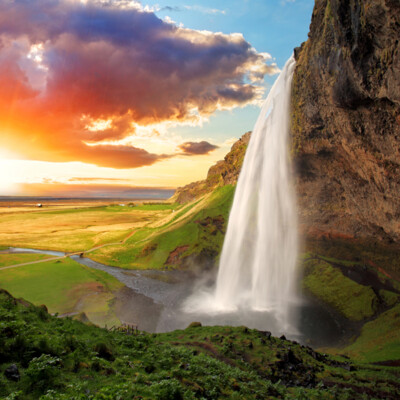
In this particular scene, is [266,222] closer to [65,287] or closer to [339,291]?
[339,291]

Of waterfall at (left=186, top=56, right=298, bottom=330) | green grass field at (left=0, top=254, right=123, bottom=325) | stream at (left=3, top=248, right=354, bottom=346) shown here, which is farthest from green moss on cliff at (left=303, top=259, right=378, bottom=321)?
green grass field at (left=0, top=254, right=123, bottom=325)

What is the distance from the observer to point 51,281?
1558 inches

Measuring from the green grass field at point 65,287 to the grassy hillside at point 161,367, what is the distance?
14907mm

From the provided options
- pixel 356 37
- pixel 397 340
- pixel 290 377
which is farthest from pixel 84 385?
pixel 397 340

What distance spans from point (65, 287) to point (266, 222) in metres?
31.7

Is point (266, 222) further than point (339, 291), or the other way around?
point (266, 222)

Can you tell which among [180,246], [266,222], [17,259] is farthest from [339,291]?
[17,259]

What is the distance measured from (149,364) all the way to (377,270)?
37.6 metres

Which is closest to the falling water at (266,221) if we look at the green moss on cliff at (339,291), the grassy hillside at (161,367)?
the green moss on cliff at (339,291)

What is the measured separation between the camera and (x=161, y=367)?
36.8ft

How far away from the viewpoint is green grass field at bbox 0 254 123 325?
99.9 feet

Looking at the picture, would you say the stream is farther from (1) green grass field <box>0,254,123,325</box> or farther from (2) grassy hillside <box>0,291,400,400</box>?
(2) grassy hillside <box>0,291,400,400</box>

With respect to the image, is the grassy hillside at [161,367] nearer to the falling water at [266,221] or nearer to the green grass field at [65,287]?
the green grass field at [65,287]

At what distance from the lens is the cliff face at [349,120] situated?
54.1 feet
